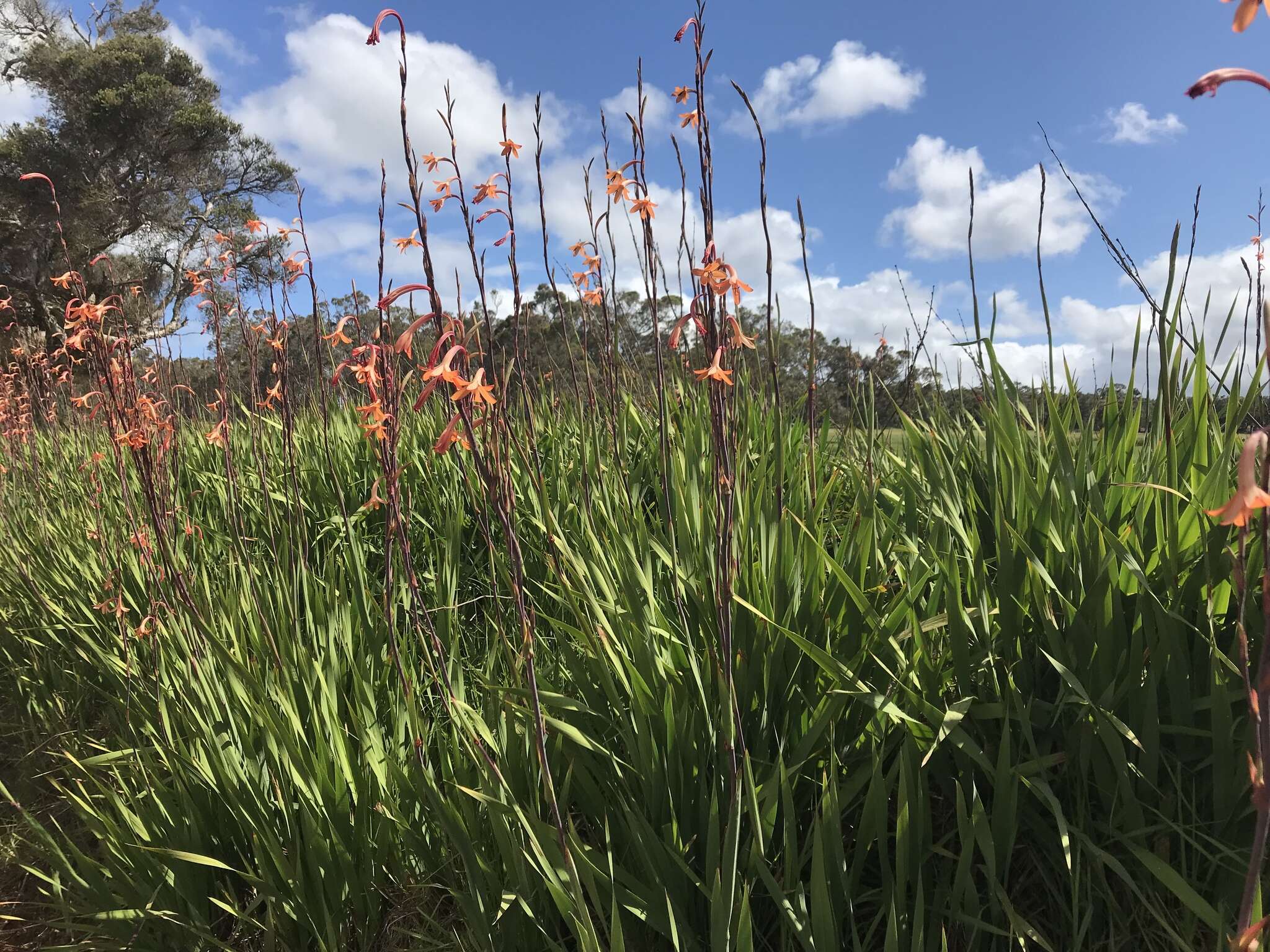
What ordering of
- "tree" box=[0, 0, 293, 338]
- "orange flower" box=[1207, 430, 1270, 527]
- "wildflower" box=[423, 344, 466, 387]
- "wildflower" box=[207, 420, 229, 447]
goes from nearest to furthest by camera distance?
"orange flower" box=[1207, 430, 1270, 527], "wildflower" box=[423, 344, 466, 387], "wildflower" box=[207, 420, 229, 447], "tree" box=[0, 0, 293, 338]

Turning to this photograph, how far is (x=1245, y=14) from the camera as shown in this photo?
499 millimetres

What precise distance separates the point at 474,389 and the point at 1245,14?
0.78 metres

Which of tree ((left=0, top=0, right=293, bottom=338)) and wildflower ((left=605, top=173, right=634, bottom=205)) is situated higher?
tree ((left=0, top=0, right=293, bottom=338))

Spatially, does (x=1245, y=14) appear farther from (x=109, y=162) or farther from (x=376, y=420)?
(x=109, y=162)

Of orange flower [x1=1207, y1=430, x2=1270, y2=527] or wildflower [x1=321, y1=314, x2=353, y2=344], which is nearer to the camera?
orange flower [x1=1207, y1=430, x2=1270, y2=527]

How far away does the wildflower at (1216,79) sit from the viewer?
532 millimetres

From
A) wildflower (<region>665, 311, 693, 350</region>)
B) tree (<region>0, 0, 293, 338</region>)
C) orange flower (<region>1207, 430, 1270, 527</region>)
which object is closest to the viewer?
orange flower (<region>1207, 430, 1270, 527</region>)

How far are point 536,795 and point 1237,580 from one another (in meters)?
1.16

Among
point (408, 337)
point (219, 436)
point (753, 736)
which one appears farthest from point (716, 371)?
point (219, 436)

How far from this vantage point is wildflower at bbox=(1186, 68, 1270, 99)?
1.74 feet

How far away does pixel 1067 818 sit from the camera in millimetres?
1380

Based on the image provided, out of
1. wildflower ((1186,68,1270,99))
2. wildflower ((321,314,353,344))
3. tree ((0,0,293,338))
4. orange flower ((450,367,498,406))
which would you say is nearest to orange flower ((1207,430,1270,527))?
wildflower ((1186,68,1270,99))

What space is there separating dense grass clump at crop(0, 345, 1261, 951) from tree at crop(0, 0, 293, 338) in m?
15.9

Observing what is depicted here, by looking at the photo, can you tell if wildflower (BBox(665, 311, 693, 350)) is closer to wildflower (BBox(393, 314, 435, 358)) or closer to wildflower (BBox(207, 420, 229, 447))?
wildflower (BBox(393, 314, 435, 358))
